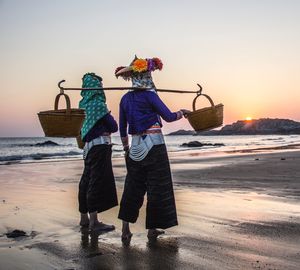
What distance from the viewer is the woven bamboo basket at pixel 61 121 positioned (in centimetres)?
511

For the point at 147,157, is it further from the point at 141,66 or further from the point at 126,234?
the point at 141,66

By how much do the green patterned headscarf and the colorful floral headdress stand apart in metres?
0.56

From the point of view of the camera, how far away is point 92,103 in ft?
17.8

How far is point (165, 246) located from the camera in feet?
14.2

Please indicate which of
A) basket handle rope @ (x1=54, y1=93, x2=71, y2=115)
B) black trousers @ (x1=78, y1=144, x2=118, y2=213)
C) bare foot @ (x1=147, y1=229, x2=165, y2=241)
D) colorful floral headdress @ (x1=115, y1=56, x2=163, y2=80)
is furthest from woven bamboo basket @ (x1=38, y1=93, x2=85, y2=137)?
bare foot @ (x1=147, y1=229, x2=165, y2=241)

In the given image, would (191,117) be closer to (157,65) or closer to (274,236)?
(157,65)

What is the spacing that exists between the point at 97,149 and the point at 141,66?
3.85 feet

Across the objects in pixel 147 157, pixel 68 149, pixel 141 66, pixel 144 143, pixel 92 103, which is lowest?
pixel 68 149

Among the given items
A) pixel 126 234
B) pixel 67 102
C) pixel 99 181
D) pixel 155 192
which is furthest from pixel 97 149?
pixel 126 234

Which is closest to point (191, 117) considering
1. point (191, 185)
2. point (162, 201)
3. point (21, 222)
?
point (162, 201)

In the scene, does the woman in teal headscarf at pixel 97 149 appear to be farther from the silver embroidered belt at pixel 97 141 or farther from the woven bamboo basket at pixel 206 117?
the woven bamboo basket at pixel 206 117

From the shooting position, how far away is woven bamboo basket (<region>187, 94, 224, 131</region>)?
5.10 meters

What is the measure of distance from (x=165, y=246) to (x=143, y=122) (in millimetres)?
1331

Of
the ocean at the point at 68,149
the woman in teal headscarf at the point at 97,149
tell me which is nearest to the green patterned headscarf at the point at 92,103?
the woman in teal headscarf at the point at 97,149
